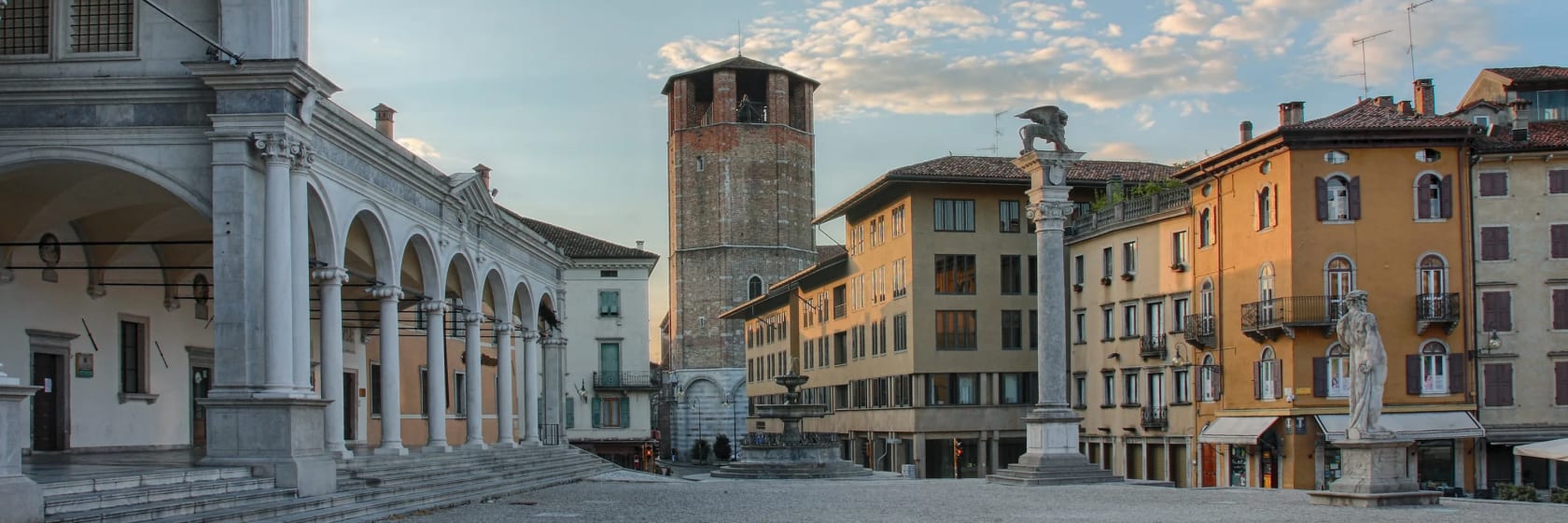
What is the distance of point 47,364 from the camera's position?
24359 mm

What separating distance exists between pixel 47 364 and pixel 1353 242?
2917 centimetres

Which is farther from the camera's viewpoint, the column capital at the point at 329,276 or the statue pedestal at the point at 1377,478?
the column capital at the point at 329,276

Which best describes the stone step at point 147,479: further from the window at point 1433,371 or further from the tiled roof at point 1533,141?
the tiled roof at point 1533,141

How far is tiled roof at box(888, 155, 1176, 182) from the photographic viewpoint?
173ft

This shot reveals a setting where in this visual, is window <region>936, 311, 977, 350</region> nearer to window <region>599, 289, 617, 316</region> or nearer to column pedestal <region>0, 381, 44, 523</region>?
window <region>599, 289, 617, 316</region>

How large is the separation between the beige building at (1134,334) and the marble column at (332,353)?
2665 cm

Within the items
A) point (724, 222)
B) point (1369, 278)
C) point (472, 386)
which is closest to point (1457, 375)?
point (1369, 278)

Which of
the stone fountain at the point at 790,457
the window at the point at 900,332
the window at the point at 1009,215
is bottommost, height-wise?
the stone fountain at the point at 790,457

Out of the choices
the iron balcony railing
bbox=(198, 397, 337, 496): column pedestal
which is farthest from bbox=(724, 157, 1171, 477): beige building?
bbox=(198, 397, 337, 496): column pedestal

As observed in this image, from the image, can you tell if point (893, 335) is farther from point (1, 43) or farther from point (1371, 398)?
point (1, 43)

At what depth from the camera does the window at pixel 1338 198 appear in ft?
128

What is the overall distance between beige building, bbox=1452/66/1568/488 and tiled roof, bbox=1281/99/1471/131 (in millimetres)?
1362

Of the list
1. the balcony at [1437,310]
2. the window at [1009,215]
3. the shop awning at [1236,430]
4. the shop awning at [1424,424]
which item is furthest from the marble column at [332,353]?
the window at [1009,215]

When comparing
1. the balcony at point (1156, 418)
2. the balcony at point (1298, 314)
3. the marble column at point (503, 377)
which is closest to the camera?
the marble column at point (503, 377)
